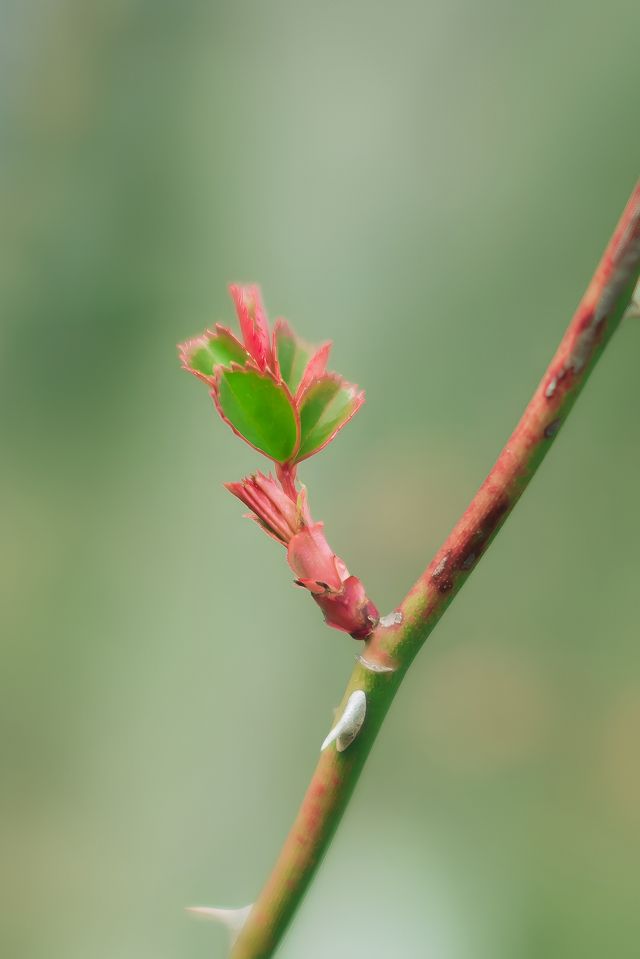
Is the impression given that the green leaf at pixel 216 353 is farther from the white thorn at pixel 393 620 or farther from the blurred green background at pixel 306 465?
the blurred green background at pixel 306 465

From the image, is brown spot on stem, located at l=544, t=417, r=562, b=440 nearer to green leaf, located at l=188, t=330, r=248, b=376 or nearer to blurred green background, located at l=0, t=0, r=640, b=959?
green leaf, located at l=188, t=330, r=248, b=376

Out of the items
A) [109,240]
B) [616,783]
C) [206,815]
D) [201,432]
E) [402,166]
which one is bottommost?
[206,815]

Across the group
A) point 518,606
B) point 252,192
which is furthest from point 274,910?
point 252,192

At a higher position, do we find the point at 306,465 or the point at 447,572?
the point at 447,572

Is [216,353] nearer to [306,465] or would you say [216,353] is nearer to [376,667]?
[376,667]

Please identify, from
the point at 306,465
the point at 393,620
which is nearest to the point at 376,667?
the point at 393,620

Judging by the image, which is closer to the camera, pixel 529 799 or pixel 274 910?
pixel 274 910

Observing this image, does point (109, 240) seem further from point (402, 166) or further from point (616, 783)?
point (616, 783)
